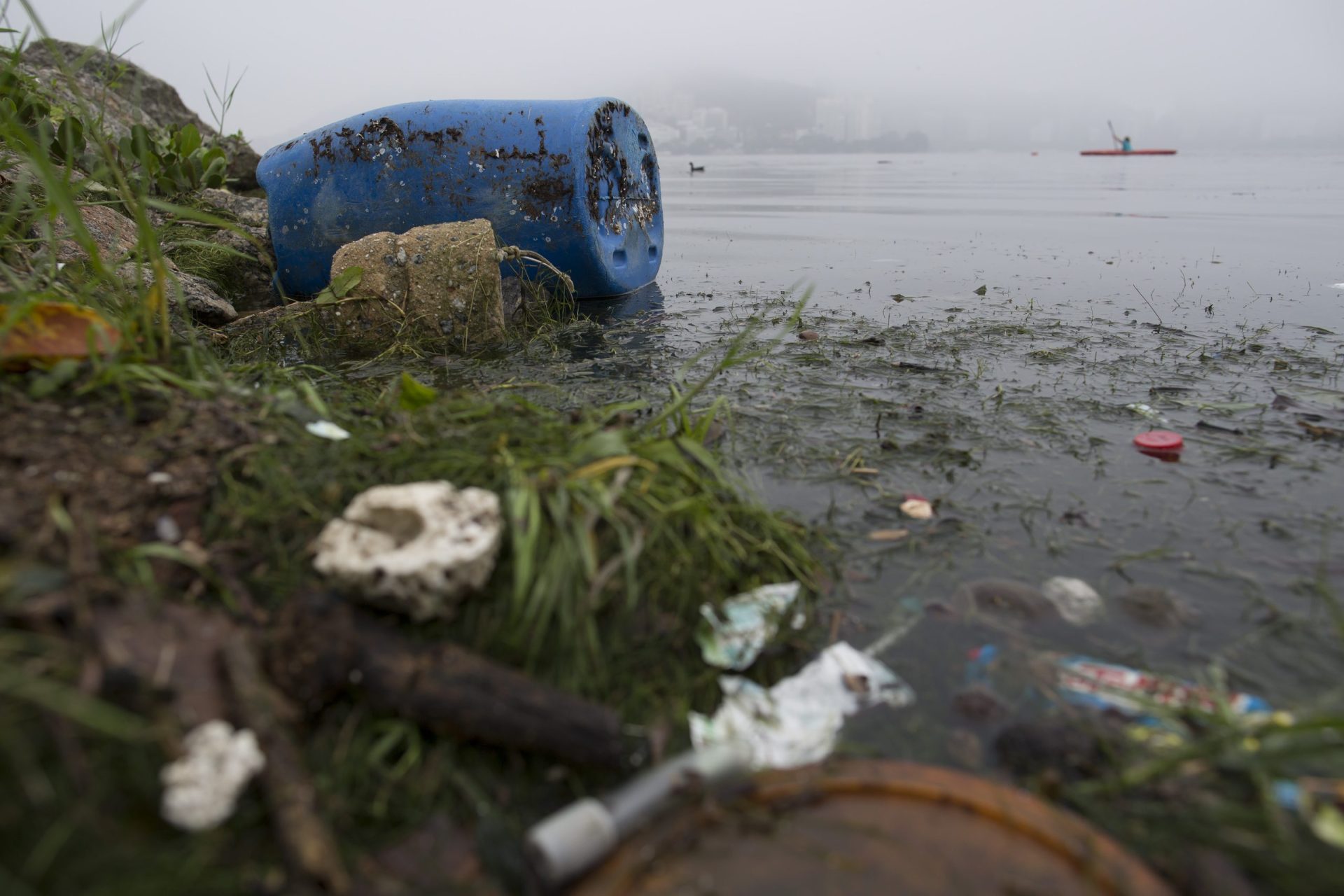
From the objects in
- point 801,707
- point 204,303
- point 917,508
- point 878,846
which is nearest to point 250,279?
point 204,303

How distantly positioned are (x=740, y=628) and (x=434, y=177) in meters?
4.16

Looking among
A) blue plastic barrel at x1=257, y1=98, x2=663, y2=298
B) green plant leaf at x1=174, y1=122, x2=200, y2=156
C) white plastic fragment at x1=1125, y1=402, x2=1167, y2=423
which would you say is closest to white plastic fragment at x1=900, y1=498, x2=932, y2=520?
white plastic fragment at x1=1125, y1=402, x2=1167, y2=423

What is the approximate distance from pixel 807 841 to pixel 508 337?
393 cm

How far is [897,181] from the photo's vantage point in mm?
23750

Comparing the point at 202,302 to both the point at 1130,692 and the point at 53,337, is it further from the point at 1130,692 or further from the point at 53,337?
the point at 1130,692

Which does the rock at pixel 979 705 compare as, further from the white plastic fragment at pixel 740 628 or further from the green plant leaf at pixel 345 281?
the green plant leaf at pixel 345 281

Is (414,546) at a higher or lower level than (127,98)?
lower

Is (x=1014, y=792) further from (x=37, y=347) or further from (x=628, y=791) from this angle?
(x=37, y=347)

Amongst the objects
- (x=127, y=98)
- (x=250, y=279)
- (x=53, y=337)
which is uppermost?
(x=127, y=98)

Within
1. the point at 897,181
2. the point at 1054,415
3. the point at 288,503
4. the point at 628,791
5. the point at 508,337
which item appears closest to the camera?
the point at 628,791

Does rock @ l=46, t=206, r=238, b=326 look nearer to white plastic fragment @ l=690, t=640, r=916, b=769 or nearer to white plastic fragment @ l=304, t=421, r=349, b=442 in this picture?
white plastic fragment @ l=304, t=421, r=349, b=442

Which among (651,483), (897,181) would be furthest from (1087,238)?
(897,181)

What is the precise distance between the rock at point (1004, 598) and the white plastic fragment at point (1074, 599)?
26 mm

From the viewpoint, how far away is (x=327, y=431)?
2180mm
